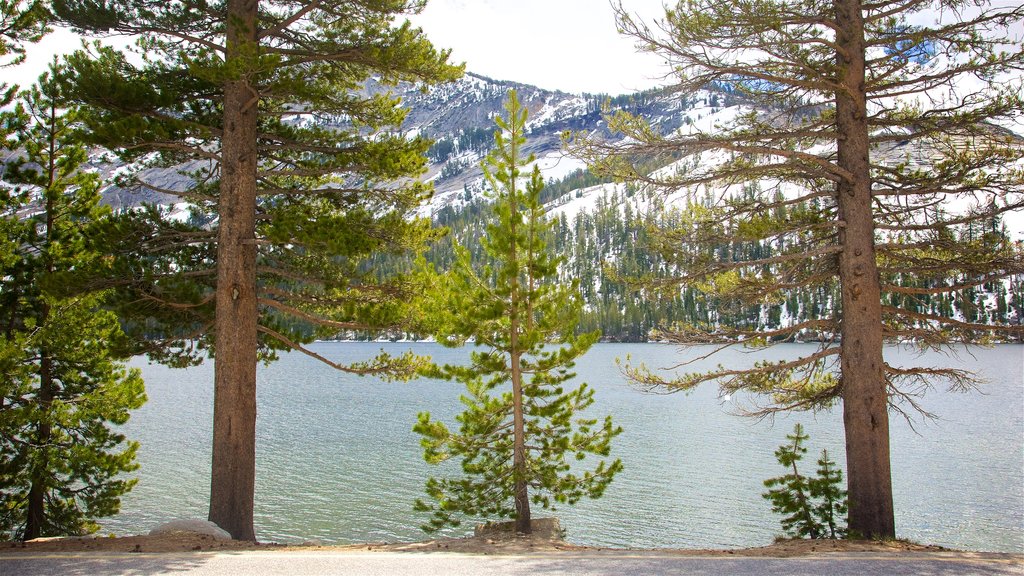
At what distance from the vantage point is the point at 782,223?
1026 centimetres

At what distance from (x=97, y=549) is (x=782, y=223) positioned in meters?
9.74

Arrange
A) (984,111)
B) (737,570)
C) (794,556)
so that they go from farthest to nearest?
(984,111) < (794,556) < (737,570)

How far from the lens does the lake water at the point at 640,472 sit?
1900cm

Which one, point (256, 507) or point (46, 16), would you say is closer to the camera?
point (46, 16)

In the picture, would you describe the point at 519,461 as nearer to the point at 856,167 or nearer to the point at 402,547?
the point at 402,547

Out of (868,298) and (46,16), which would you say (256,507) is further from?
(868,298)

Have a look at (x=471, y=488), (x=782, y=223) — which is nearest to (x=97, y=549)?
(x=471, y=488)

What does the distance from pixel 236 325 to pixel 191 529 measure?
2770 mm

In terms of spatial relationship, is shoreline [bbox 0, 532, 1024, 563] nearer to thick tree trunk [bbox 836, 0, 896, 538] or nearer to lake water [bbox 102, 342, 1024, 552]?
thick tree trunk [bbox 836, 0, 896, 538]

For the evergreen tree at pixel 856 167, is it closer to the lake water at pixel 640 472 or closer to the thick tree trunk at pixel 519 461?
the lake water at pixel 640 472

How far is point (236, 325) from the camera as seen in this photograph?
1000cm

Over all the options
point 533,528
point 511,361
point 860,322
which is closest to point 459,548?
point 533,528

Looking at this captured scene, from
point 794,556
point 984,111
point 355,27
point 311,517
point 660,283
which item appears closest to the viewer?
point 794,556

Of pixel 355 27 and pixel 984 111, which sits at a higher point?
pixel 355 27
